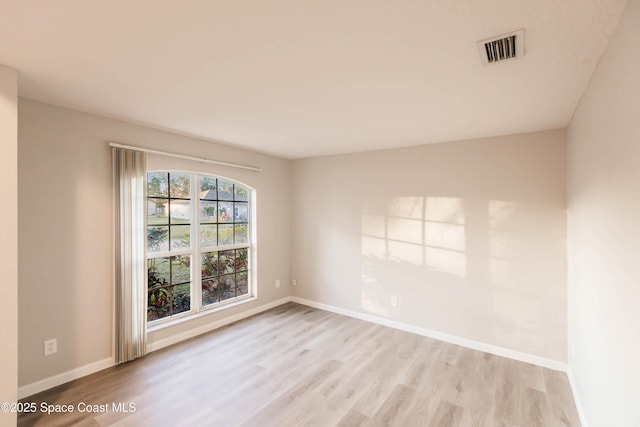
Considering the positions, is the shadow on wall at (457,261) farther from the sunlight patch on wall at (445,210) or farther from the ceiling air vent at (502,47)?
the ceiling air vent at (502,47)

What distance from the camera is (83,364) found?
2715mm

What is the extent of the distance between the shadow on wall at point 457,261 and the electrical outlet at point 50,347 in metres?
3.48

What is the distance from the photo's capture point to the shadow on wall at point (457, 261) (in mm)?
3148

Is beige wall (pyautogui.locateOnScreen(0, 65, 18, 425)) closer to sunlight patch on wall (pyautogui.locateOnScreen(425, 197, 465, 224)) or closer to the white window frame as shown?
the white window frame

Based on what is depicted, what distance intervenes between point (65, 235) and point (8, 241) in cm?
82

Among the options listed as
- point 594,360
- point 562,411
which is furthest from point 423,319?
point 594,360

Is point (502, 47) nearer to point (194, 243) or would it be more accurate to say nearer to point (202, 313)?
point (194, 243)

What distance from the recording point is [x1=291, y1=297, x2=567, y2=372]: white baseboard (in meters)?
3.00

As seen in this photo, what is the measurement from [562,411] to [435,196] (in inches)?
92.3

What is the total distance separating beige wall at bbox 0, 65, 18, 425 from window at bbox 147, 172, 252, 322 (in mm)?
1398

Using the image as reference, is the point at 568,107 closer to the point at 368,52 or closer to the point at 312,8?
the point at 368,52

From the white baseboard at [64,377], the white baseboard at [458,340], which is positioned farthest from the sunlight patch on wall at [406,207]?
the white baseboard at [64,377]

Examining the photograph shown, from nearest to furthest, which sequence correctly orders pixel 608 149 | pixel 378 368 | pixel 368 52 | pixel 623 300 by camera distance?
1. pixel 623 300
2. pixel 608 149
3. pixel 368 52
4. pixel 378 368

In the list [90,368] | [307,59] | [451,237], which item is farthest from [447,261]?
[90,368]
